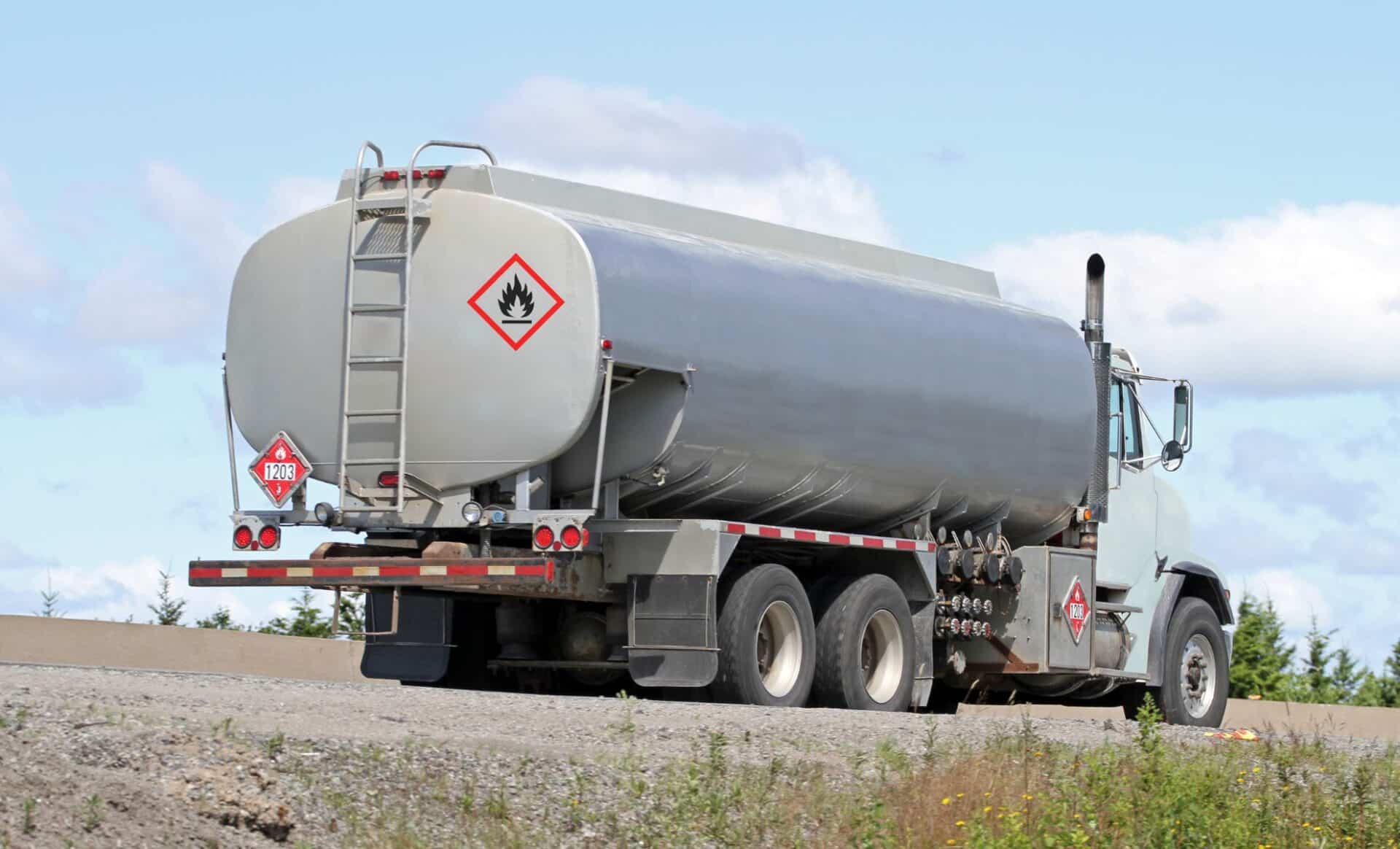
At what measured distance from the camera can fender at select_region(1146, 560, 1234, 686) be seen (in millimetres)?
20203

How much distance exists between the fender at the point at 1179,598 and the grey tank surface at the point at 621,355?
3735mm

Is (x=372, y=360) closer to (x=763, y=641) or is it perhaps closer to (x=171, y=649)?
(x=763, y=641)

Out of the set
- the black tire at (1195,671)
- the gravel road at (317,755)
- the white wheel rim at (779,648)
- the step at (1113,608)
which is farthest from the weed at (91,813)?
the black tire at (1195,671)

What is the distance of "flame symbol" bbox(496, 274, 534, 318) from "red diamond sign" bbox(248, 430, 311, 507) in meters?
2.03

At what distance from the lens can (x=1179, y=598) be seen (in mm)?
20781

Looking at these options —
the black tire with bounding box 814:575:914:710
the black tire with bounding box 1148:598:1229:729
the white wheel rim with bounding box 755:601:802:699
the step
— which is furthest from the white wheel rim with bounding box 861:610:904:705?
the black tire with bounding box 1148:598:1229:729

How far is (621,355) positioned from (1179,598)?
8477mm

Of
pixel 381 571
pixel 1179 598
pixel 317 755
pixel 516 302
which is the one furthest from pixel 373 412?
pixel 1179 598

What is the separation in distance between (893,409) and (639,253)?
301 centimetres

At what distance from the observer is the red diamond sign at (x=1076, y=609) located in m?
19.3

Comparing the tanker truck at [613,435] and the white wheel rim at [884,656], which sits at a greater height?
the tanker truck at [613,435]

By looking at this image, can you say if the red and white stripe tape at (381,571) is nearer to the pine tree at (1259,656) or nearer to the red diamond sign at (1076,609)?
the red diamond sign at (1076,609)

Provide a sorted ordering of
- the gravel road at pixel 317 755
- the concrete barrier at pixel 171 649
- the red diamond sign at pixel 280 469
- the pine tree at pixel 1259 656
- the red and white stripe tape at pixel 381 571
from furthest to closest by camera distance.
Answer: the pine tree at pixel 1259 656 < the concrete barrier at pixel 171 649 < the red diamond sign at pixel 280 469 < the red and white stripe tape at pixel 381 571 < the gravel road at pixel 317 755

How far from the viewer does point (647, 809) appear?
32.2 feet
